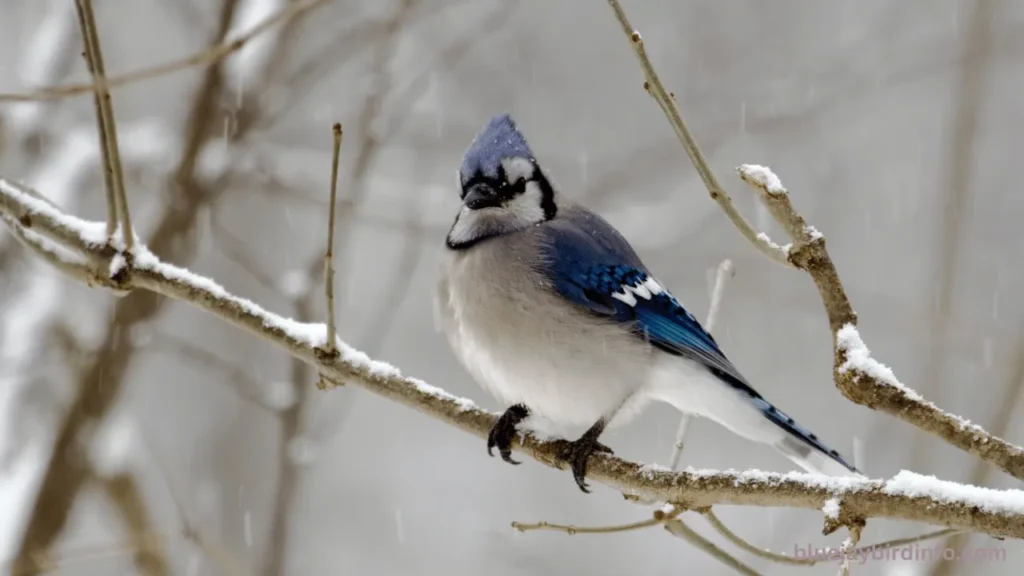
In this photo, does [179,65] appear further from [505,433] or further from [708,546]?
[708,546]

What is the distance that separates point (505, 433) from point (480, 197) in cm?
63

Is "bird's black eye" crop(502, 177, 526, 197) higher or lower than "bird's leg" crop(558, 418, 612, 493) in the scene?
higher

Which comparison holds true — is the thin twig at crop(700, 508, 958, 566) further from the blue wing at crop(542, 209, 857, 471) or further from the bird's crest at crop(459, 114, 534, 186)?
the bird's crest at crop(459, 114, 534, 186)

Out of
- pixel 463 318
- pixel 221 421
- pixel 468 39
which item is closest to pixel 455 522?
pixel 221 421

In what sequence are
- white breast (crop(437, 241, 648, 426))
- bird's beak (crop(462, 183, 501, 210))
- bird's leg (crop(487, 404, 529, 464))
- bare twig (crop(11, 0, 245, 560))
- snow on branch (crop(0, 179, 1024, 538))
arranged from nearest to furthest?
snow on branch (crop(0, 179, 1024, 538))
bird's leg (crop(487, 404, 529, 464))
white breast (crop(437, 241, 648, 426))
bird's beak (crop(462, 183, 501, 210))
bare twig (crop(11, 0, 245, 560))

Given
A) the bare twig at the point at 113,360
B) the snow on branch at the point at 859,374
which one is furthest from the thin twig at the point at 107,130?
the snow on branch at the point at 859,374

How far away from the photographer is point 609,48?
652 cm

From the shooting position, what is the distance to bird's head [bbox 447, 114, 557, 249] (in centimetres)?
265

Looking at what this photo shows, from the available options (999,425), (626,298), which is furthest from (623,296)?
(999,425)

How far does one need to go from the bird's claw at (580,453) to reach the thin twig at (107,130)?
0.98m

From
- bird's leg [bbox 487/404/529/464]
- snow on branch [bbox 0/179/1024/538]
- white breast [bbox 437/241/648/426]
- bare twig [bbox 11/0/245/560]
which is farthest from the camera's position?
bare twig [bbox 11/0/245/560]

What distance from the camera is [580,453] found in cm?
221

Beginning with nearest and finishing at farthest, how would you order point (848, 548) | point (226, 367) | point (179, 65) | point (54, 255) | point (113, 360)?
point (848, 548)
point (179, 65)
point (54, 255)
point (113, 360)
point (226, 367)

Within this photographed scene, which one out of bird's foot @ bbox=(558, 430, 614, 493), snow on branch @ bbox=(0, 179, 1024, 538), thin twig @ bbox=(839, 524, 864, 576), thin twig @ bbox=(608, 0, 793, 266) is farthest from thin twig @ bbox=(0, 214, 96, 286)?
thin twig @ bbox=(839, 524, 864, 576)
